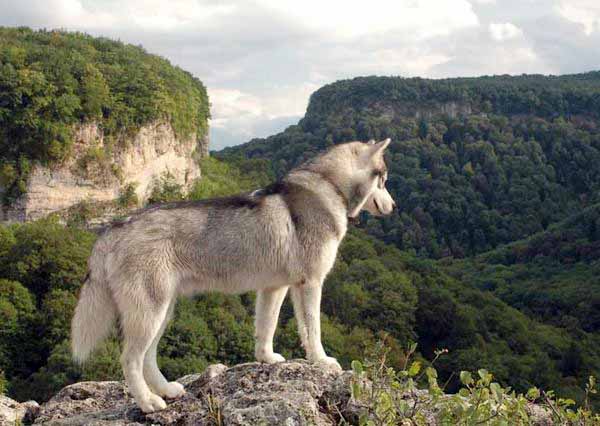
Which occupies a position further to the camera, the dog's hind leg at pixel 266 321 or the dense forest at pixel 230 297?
the dense forest at pixel 230 297

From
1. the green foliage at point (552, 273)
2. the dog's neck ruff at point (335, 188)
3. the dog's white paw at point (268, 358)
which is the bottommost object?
the green foliage at point (552, 273)

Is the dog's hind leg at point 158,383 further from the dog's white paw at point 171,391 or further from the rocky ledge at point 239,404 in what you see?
the rocky ledge at point 239,404

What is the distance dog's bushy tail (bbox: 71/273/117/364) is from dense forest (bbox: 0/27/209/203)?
68.3 meters

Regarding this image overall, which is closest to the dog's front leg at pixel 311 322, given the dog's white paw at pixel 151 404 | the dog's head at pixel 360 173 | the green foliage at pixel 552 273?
the dog's head at pixel 360 173

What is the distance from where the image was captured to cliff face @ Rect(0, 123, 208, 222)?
75250 millimetres

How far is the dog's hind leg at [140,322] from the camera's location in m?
8.83

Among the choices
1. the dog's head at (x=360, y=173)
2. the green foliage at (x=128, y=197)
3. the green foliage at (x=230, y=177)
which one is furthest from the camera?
the green foliage at (x=230, y=177)

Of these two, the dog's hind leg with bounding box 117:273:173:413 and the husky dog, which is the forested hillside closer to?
the husky dog

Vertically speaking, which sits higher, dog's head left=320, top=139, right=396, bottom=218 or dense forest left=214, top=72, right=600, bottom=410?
dog's head left=320, top=139, right=396, bottom=218

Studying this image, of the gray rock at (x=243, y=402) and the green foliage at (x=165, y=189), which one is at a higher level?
the gray rock at (x=243, y=402)

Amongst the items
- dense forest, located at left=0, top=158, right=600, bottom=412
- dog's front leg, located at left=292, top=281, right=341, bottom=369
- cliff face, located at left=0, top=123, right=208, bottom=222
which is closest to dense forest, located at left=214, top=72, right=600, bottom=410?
dense forest, located at left=0, top=158, right=600, bottom=412

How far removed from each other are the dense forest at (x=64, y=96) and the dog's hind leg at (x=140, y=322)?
226 feet

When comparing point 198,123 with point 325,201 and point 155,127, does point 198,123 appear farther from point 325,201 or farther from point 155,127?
point 325,201

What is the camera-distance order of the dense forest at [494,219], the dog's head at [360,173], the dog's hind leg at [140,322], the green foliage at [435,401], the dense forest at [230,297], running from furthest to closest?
the dense forest at [494,219] < the dense forest at [230,297] < the dog's head at [360,173] < the dog's hind leg at [140,322] < the green foliage at [435,401]
